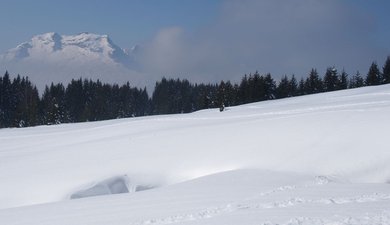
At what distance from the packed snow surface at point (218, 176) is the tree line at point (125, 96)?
5021cm

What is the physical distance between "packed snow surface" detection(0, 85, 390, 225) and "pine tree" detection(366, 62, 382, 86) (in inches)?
2249

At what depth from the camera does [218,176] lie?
10820 millimetres

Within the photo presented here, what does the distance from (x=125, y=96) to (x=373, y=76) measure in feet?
190

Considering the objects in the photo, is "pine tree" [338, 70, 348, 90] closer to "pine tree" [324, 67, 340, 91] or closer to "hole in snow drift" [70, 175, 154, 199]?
"pine tree" [324, 67, 340, 91]

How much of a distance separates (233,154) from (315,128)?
2.90 meters

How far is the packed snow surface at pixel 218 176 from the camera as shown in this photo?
7.47 m

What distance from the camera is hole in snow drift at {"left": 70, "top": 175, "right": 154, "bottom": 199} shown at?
439 inches

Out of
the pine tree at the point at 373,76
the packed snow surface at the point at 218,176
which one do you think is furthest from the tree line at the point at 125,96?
the packed snow surface at the point at 218,176

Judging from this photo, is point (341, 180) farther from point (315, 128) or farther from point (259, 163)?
point (315, 128)

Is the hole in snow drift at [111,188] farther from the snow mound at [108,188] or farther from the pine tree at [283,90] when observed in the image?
the pine tree at [283,90]

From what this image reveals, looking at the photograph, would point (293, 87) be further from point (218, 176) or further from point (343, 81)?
point (218, 176)

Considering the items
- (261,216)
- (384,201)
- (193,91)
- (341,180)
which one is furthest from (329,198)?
(193,91)

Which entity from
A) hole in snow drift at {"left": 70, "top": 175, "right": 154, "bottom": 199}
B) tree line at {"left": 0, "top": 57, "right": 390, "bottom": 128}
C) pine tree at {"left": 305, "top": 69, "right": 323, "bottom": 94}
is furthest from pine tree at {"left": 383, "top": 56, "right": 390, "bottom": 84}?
hole in snow drift at {"left": 70, "top": 175, "right": 154, "bottom": 199}

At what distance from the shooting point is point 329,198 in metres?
7.84
